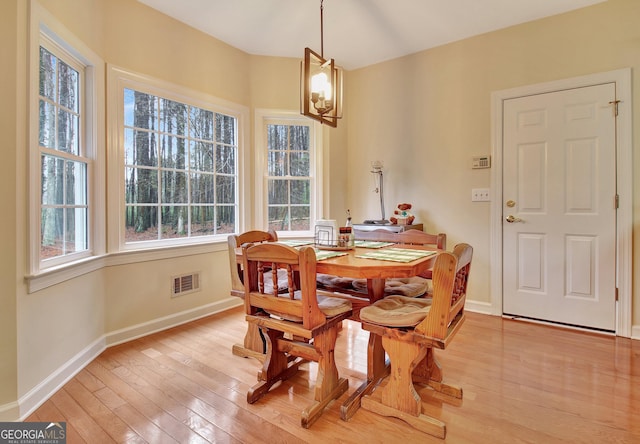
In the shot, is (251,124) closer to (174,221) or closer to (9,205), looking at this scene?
(174,221)

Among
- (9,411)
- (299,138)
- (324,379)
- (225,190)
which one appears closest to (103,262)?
(9,411)

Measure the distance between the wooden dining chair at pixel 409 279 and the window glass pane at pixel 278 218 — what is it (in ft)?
4.60

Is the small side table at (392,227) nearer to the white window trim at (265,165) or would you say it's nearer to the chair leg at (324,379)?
the white window trim at (265,165)

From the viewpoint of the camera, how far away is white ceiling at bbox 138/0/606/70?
274cm

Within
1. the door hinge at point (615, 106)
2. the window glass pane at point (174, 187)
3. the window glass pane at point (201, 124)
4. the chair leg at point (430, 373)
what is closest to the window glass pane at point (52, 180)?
the window glass pane at point (174, 187)

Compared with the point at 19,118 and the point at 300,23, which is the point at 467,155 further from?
the point at 19,118

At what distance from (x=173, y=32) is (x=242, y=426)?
3.14 m

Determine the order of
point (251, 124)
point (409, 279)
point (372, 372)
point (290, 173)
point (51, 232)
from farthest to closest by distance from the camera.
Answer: point (290, 173) → point (251, 124) → point (409, 279) → point (51, 232) → point (372, 372)

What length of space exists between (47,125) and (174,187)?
113 centimetres

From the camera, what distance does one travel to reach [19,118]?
1656 millimetres

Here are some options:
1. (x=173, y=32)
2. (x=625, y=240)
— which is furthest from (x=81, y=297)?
→ (x=625, y=240)

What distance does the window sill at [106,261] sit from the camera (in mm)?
1797

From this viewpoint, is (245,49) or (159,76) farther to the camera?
(245,49)

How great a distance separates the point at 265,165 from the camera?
12.3 feet
